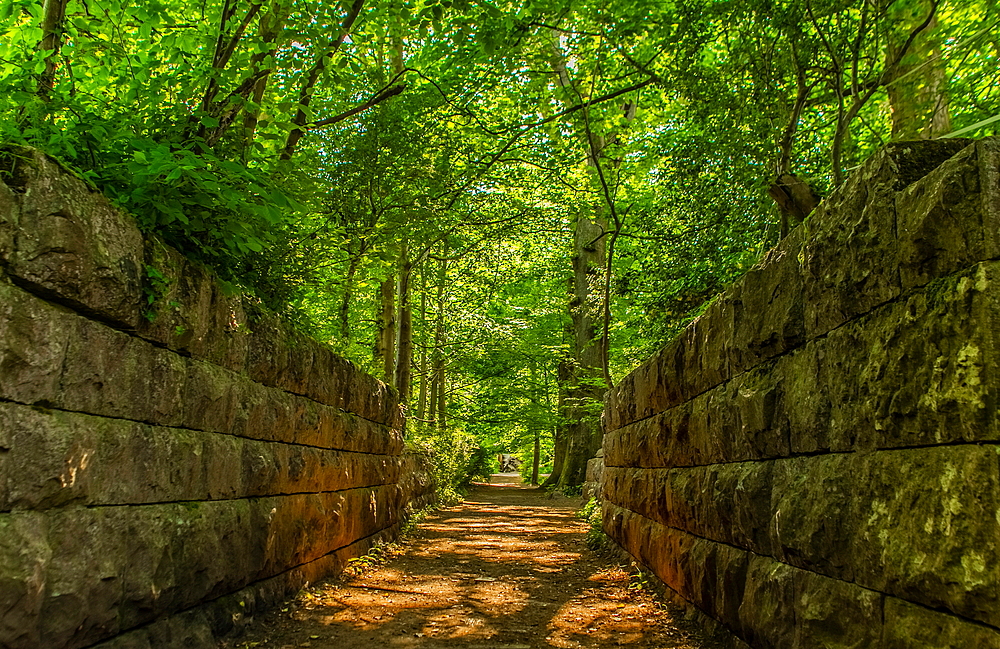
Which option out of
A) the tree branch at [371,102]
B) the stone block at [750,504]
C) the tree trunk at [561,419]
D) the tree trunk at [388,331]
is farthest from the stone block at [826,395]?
the tree trunk at [561,419]

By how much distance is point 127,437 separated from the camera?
2.99m

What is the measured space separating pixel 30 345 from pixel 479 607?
Result: 416cm

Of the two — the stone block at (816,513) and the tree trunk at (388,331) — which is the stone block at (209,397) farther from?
the tree trunk at (388,331)

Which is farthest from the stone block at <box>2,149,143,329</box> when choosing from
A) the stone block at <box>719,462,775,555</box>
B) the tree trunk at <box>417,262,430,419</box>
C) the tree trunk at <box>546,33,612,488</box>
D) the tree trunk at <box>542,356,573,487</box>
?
the tree trunk at <box>542,356,573,487</box>

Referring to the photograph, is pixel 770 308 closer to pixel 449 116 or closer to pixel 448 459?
pixel 449 116

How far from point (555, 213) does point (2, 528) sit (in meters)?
14.0

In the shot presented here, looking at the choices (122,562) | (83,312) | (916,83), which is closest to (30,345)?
(83,312)

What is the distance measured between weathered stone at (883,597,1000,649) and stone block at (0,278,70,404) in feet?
10.1

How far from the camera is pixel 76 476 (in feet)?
8.62

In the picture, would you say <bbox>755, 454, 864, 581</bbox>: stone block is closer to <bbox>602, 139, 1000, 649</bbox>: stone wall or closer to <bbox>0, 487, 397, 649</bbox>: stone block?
<bbox>602, 139, 1000, 649</bbox>: stone wall

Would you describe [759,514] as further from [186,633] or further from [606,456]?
[606,456]

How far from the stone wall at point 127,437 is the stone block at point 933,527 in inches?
118

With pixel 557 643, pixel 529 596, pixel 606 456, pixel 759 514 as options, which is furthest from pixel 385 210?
pixel 759 514

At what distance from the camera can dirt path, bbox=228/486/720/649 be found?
443cm
